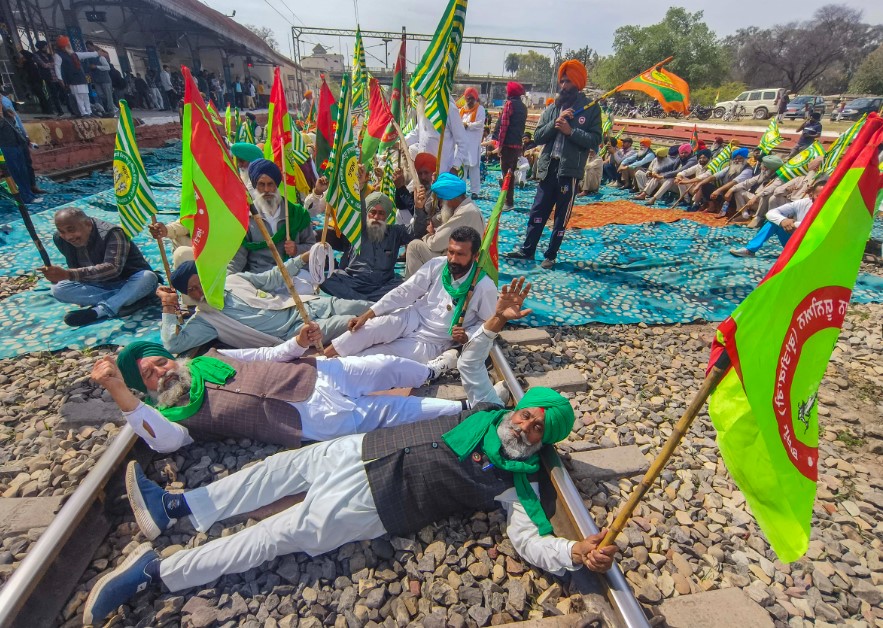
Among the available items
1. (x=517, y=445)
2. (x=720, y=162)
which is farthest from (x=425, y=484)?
(x=720, y=162)

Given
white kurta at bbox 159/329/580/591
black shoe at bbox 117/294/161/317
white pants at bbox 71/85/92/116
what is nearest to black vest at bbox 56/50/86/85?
white pants at bbox 71/85/92/116

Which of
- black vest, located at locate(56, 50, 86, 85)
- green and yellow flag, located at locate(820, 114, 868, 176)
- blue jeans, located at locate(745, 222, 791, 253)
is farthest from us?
black vest, located at locate(56, 50, 86, 85)

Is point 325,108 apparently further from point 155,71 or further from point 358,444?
point 155,71

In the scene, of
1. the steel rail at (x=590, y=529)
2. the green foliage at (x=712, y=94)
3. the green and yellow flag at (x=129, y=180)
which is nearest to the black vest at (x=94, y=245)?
the green and yellow flag at (x=129, y=180)

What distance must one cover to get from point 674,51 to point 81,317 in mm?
61312

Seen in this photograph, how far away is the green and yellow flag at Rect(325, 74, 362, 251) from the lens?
165 inches

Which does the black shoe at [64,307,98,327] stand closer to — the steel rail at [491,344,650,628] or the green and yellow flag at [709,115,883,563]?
the steel rail at [491,344,650,628]

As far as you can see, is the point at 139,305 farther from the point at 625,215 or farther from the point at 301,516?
the point at 625,215

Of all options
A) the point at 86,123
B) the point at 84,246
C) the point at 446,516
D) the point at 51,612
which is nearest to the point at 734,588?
the point at 446,516

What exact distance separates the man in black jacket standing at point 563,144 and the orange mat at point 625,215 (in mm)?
2235

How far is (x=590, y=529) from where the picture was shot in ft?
7.31

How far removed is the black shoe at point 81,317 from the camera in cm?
438

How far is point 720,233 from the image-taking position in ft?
25.6

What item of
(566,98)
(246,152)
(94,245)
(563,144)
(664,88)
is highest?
(664,88)
